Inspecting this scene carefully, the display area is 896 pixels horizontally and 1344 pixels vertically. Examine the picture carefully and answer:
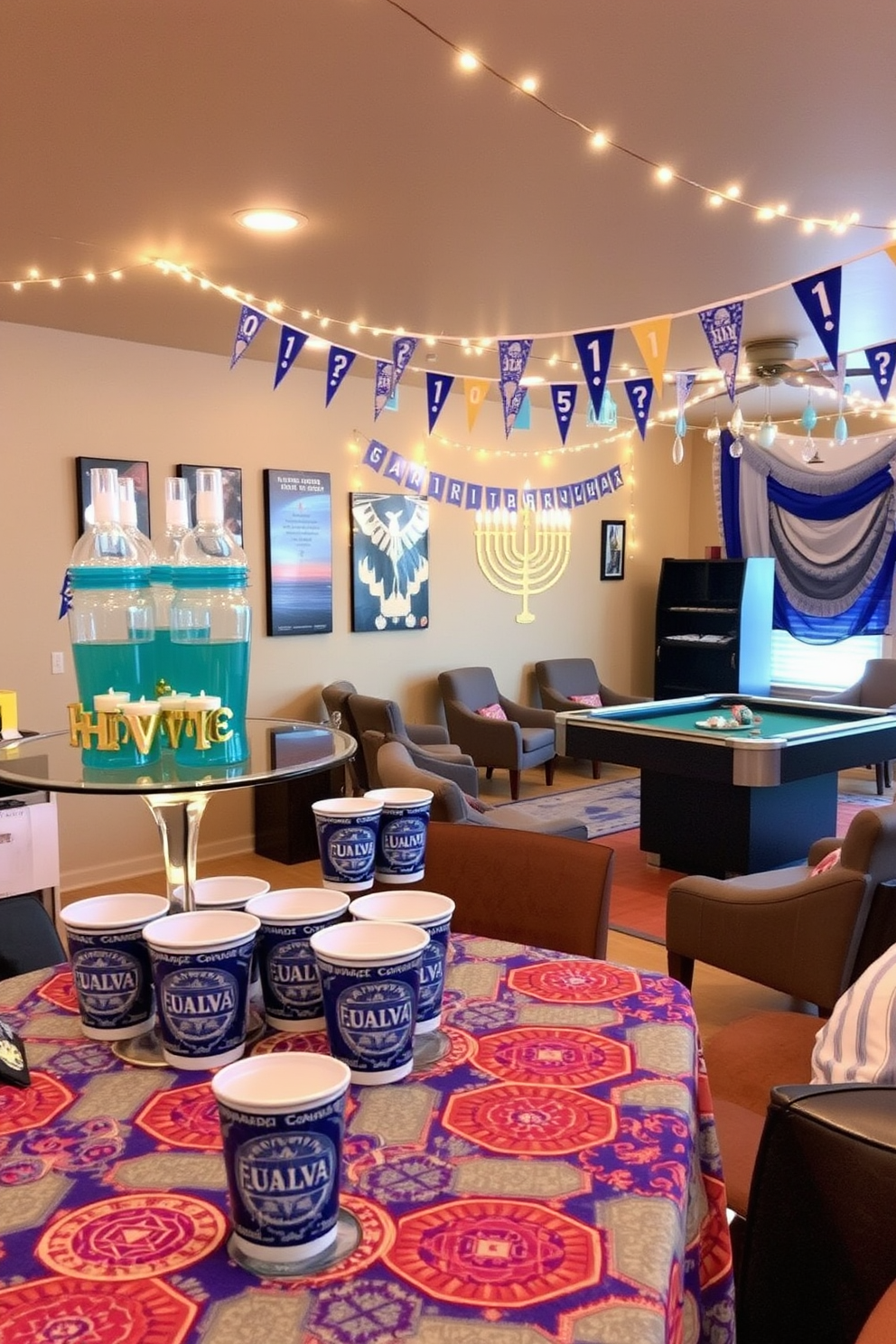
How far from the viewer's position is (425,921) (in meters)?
1.25

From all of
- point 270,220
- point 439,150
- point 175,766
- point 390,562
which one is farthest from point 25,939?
point 390,562

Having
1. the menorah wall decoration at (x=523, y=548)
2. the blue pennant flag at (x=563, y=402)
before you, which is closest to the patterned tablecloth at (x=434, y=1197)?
the blue pennant flag at (x=563, y=402)

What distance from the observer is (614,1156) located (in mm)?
1049

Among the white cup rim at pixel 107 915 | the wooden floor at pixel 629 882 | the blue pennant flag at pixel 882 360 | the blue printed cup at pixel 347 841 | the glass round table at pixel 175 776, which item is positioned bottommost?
the wooden floor at pixel 629 882

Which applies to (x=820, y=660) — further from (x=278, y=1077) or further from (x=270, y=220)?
(x=278, y=1077)

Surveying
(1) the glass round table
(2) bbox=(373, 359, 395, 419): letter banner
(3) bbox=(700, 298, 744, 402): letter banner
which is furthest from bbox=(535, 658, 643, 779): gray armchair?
(1) the glass round table

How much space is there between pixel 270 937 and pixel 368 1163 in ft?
0.98

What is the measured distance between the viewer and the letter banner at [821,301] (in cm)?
357

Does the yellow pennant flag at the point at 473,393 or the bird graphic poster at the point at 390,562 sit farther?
the bird graphic poster at the point at 390,562

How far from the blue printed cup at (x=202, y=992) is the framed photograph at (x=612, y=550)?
780 cm

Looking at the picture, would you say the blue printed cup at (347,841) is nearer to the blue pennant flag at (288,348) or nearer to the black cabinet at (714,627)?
the blue pennant flag at (288,348)

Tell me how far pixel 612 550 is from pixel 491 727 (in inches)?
97.0

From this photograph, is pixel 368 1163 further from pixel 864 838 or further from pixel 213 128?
pixel 213 128

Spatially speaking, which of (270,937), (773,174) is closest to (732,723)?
(773,174)
